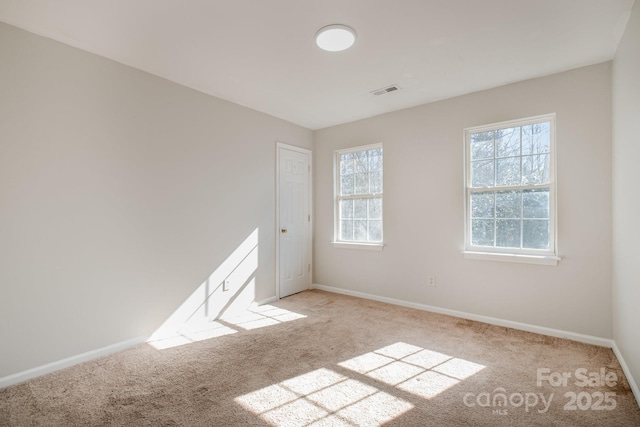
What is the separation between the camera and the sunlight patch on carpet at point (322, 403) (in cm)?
178

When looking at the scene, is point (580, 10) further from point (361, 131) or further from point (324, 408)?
point (324, 408)

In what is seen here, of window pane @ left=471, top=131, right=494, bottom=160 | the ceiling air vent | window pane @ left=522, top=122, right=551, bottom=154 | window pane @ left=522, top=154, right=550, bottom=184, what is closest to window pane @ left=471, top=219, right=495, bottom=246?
window pane @ left=522, top=154, right=550, bottom=184

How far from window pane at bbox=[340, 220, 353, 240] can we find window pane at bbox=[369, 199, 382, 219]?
383 millimetres

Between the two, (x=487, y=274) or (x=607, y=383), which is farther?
(x=487, y=274)

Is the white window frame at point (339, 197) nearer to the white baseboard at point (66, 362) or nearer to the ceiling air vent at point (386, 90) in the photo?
the ceiling air vent at point (386, 90)

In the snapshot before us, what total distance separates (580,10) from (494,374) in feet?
8.67

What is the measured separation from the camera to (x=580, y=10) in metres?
2.05

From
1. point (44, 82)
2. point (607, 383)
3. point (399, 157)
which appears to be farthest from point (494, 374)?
point (44, 82)

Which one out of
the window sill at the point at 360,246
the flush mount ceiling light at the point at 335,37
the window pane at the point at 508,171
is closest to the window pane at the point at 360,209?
the window sill at the point at 360,246

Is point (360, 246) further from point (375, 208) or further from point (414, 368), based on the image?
point (414, 368)

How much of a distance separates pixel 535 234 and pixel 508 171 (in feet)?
2.32

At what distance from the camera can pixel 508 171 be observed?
3240mm

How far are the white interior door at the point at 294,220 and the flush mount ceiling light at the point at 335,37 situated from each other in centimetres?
199

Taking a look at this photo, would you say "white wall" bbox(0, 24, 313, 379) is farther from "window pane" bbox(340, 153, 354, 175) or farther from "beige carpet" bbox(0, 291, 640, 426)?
"window pane" bbox(340, 153, 354, 175)
